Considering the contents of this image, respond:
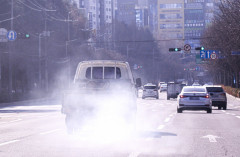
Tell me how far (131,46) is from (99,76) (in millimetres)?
152435

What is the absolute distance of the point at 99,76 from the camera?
20547 mm

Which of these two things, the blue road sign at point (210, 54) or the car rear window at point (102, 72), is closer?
the car rear window at point (102, 72)

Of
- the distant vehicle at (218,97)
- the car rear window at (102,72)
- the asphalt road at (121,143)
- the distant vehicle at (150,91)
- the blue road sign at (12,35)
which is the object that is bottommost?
the distant vehicle at (150,91)

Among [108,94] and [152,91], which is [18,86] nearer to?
[152,91]

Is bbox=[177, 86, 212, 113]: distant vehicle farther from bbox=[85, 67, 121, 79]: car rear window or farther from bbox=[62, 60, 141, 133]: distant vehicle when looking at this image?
bbox=[62, 60, 141, 133]: distant vehicle

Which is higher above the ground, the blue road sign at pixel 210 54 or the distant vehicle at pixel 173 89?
the blue road sign at pixel 210 54

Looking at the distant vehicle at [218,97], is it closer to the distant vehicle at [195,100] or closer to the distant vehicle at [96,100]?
the distant vehicle at [195,100]

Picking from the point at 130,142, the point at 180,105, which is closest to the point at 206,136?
the point at 130,142

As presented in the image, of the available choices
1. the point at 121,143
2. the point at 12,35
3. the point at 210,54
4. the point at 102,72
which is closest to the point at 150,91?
the point at 210,54

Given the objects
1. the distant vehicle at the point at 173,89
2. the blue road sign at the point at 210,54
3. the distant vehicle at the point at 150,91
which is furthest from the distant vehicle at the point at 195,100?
the blue road sign at the point at 210,54

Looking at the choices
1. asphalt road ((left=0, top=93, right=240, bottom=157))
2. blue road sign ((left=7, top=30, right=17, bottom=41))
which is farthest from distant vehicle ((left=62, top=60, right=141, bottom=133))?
blue road sign ((left=7, top=30, right=17, bottom=41))

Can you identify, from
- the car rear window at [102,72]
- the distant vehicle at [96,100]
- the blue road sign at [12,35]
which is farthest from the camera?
the blue road sign at [12,35]

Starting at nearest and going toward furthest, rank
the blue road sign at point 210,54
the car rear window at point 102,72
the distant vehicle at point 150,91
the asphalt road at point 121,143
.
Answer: the asphalt road at point 121,143 < the car rear window at point 102,72 < the distant vehicle at point 150,91 < the blue road sign at point 210,54

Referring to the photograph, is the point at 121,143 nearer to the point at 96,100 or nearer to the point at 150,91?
the point at 96,100
